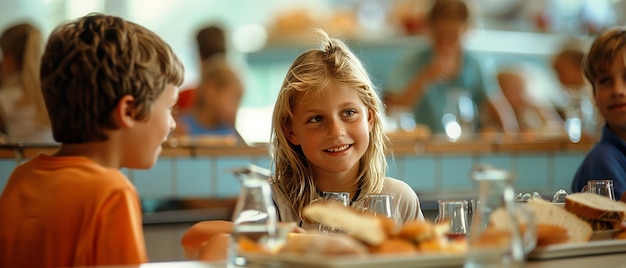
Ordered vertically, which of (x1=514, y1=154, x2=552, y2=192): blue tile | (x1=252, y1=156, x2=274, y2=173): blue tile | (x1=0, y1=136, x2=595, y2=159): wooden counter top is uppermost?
(x1=0, y1=136, x2=595, y2=159): wooden counter top

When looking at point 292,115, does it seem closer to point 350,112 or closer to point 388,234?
point 350,112

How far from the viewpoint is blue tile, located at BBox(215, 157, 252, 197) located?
3.92 metres

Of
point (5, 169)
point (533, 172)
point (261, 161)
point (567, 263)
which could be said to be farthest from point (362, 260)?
point (533, 172)

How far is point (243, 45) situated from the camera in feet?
22.8

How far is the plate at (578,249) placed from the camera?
1.55 metres

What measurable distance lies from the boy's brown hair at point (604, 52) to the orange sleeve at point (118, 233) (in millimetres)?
1671

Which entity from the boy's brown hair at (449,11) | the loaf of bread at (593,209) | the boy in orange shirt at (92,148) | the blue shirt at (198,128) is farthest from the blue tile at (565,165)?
the boy in orange shirt at (92,148)

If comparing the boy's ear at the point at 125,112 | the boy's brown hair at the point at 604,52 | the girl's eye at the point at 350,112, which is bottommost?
the girl's eye at the point at 350,112

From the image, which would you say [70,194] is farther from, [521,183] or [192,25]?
[192,25]

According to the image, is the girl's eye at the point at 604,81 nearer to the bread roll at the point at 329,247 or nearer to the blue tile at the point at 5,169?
the bread roll at the point at 329,247

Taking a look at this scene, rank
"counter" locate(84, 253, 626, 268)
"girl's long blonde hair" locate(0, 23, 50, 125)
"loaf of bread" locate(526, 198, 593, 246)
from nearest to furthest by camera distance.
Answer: "counter" locate(84, 253, 626, 268), "loaf of bread" locate(526, 198, 593, 246), "girl's long blonde hair" locate(0, 23, 50, 125)

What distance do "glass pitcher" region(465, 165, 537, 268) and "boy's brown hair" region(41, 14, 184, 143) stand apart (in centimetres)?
72

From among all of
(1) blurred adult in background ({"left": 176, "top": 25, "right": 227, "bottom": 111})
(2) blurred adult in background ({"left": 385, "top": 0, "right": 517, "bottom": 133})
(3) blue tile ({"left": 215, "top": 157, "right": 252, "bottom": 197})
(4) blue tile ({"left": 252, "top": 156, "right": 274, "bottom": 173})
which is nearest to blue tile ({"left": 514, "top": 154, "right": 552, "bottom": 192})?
(2) blurred adult in background ({"left": 385, "top": 0, "right": 517, "bottom": 133})

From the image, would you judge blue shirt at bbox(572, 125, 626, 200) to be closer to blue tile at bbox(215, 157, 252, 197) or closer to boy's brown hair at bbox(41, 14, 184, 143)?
boy's brown hair at bbox(41, 14, 184, 143)
